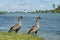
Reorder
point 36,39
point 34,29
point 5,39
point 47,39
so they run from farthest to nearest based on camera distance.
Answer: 1. point 47,39
2. point 34,29
3. point 36,39
4. point 5,39

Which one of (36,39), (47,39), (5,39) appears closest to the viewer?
(5,39)

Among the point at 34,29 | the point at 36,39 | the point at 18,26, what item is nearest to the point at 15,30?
the point at 18,26

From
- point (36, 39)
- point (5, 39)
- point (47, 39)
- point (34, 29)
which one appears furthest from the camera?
point (47, 39)

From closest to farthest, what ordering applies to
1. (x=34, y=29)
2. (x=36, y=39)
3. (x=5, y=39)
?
(x=5, y=39), (x=36, y=39), (x=34, y=29)

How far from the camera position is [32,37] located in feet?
73.6

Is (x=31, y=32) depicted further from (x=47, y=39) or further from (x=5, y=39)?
(x=5, y=39)

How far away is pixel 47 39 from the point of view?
2642 cm

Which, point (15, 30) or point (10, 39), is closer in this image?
point (10, 39)

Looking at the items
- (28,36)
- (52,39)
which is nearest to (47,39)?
(52,39)

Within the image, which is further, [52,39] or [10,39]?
[52,39]

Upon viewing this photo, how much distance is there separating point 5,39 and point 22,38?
175 cm

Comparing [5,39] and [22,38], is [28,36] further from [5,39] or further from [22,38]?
[5,39]

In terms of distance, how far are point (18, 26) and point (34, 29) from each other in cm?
173

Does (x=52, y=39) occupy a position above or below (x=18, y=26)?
Result: below
